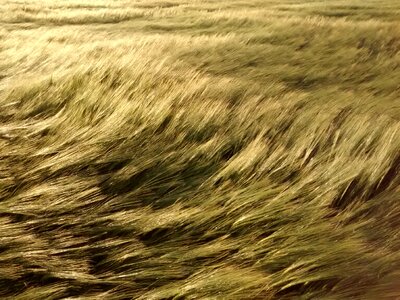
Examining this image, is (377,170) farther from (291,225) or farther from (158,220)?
(158,220)

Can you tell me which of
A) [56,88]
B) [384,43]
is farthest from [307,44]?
[56,88]

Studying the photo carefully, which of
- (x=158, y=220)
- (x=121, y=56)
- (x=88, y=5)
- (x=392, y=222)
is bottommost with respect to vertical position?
(x=392, y=222)

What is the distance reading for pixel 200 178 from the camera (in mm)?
1588

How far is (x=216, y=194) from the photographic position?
1.50 m

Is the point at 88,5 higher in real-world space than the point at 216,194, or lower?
higher

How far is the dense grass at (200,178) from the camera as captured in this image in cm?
117

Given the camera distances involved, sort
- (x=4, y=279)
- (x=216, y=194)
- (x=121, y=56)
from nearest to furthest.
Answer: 1. (x=4, y=279)
2. (x=216, y=194)
3. (x=121, y=56)

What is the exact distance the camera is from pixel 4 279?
1186 millimetres

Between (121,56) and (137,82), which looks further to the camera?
(121,56)

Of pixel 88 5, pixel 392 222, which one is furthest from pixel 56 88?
pixel 88 5

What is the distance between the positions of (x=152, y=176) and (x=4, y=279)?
1.98 feet

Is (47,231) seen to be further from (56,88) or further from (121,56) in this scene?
(121,56)

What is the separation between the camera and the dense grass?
3.85 ft

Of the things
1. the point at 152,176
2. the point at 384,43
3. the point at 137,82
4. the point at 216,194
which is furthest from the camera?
the point at 384,43
